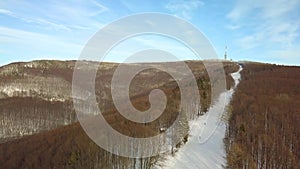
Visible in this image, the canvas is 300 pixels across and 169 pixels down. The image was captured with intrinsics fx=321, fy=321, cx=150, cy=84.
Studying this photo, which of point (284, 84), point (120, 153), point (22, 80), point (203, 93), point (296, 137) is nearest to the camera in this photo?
point (120, 153)

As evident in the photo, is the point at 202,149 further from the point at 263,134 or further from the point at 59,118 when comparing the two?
the point at 59,118

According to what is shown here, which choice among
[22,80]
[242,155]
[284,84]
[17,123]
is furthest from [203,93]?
[22,80]

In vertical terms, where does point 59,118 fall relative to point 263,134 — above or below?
below

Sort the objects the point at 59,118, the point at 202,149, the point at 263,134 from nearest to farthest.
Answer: the point at 202,149 → the point at 263,134 → the point at 59,118

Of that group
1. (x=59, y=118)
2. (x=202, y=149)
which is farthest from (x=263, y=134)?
(x=59, y=118)

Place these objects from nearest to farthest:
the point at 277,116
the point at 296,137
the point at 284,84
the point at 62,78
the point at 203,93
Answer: the point at 296,137, the point at 277,116, the point at 203,93, the point at 284,84, the point at 62,78

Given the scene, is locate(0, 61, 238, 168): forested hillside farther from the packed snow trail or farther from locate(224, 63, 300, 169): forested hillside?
locate(224, 63, 300, 169): forested hillside

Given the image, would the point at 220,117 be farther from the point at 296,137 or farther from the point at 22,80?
the point at 22,80

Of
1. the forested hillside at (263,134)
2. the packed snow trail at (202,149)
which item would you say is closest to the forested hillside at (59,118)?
the packed snow trail at (202,149)

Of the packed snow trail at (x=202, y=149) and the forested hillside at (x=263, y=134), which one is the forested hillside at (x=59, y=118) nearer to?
the packed snow trail at (x=202, y=149)
